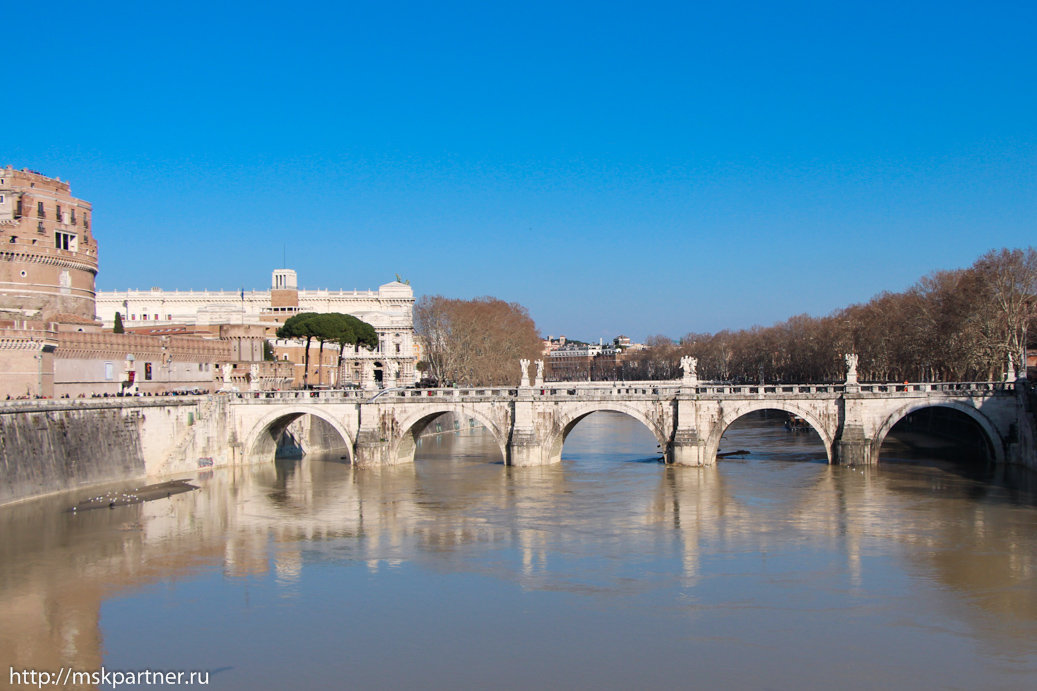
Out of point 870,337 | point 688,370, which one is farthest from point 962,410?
point 870,337

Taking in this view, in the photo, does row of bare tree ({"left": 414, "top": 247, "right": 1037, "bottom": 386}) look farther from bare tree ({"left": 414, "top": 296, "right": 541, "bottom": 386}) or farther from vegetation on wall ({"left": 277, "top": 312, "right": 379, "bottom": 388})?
vegetation on wall ({"left": 277, "top": 312, "right": 379, "bottom": 388})

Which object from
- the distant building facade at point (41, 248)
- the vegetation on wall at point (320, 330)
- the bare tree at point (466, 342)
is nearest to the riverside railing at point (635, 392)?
the distant building facade at point (41, 248)

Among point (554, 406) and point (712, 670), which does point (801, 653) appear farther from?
point (554, 406)

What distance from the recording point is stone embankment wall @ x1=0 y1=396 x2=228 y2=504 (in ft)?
127

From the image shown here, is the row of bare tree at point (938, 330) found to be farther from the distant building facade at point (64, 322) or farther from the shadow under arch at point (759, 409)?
the distant building facade at point (64, 322)

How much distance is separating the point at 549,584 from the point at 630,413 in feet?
74.8

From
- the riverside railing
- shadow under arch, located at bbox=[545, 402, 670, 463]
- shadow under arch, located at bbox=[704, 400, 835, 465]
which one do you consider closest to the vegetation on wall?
the riverside railing

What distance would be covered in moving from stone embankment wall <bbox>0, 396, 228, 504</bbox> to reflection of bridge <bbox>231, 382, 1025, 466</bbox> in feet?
7.95

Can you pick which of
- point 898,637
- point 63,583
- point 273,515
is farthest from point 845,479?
point 63,583

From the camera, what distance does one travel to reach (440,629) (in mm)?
24172

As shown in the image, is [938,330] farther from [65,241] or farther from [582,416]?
[65,241]

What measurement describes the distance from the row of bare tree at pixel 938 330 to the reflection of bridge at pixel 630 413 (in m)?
7.45

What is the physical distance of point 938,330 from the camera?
60000 millimetres

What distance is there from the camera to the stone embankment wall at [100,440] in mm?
38719
